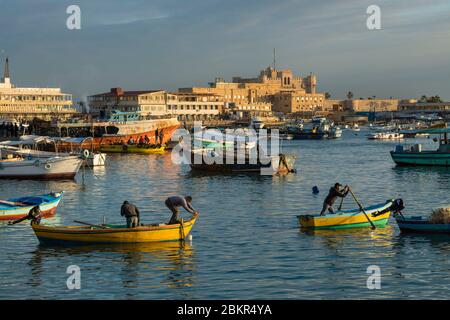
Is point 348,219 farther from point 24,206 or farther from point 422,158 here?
point 422,158

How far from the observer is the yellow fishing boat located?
8262cm

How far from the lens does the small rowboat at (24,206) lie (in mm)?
30969

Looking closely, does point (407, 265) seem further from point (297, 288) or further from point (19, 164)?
point (19, 164)

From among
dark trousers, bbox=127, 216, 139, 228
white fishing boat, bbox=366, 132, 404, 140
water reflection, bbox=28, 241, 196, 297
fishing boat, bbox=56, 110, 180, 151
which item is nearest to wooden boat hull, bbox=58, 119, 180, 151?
fishing boat, bbox=56, 110, 180, 151

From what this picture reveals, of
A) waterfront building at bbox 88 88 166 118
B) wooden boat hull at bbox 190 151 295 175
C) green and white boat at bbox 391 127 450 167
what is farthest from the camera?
waterfront building at bbox 88 88 166 118

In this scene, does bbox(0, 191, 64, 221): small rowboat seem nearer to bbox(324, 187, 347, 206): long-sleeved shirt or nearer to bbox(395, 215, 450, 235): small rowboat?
bbox(324, 187, 347, 206): long-sleeved shirt

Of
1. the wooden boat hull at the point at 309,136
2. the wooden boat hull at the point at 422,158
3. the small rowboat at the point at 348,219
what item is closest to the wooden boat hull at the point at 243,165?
the wooden boat hull at the point at 422,158

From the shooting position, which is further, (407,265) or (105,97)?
(105,97)

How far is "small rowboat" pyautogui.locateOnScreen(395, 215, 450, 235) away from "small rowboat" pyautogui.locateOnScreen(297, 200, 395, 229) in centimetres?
105

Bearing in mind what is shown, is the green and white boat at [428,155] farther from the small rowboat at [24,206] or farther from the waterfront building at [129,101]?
the waterfront building at [129,101]
